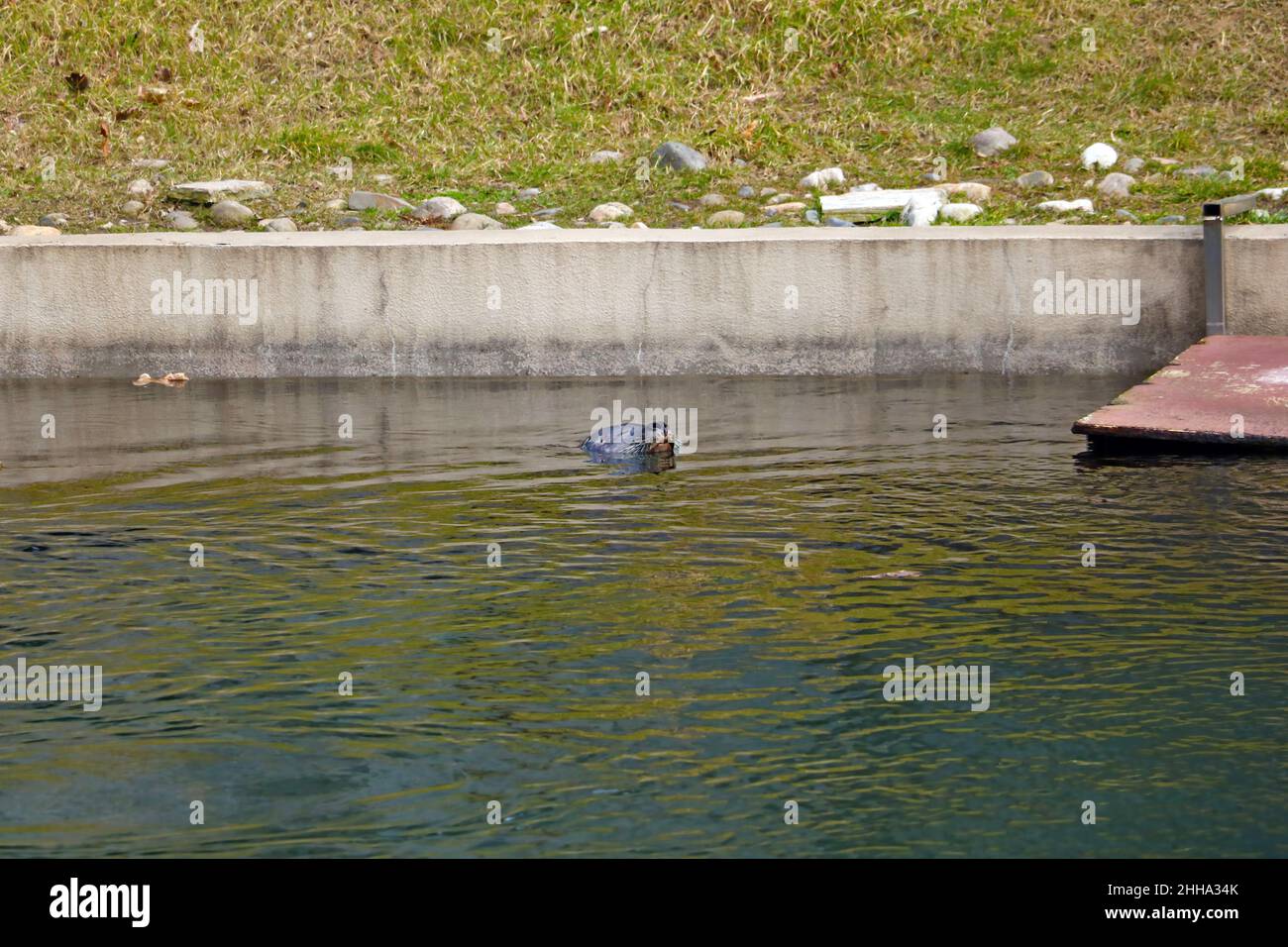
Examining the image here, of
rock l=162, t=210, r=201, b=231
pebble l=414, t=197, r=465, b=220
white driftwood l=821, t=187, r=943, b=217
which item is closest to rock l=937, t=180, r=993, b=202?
white driftwood l=821, t=187, r=943, b=217

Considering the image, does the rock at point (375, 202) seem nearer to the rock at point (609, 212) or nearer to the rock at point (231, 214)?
the rock at point (231, 214)

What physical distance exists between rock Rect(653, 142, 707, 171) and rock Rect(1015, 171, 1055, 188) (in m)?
2.40

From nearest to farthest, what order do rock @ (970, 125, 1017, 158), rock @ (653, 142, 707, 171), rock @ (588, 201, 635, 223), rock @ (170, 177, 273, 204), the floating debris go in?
the floating debris < rock @ (588, 201, 635, 223) < rock @ (170, 177, 273, 204) < rock @ (653, 142, 707, 171) < rock @ (970, 125, 1017, 158)

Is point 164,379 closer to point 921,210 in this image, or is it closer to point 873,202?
point 873,202

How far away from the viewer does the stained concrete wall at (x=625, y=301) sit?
32.8 feet

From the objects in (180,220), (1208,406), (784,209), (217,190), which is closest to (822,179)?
(784,209)

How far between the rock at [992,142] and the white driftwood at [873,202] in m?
1.52

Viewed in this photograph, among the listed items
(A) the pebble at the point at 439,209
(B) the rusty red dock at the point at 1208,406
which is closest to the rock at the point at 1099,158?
(B) the rusty red dock at the point at 1208,406

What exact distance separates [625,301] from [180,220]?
3.68 meters

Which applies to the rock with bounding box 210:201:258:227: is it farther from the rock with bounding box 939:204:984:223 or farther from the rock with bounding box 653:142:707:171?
the rock with bounding box 939:204:984:223

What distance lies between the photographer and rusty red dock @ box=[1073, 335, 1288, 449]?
7879 mm
